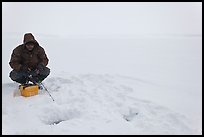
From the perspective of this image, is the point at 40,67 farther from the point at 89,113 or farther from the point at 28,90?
the point at 89,113

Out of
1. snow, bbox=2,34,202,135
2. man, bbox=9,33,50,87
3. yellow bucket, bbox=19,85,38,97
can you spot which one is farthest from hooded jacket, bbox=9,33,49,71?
snow, bbox=2,34,202,135

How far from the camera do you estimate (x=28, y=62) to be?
503 cm

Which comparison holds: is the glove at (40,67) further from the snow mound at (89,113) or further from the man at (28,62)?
the snow mound at (89,113)

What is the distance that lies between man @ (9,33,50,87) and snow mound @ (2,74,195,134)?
0.32 meters

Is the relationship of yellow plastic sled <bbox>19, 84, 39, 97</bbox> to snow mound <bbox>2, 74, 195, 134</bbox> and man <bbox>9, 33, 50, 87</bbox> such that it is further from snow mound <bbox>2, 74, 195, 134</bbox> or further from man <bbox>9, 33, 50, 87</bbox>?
man <bbox>9, 33, 50, 87</bbox>

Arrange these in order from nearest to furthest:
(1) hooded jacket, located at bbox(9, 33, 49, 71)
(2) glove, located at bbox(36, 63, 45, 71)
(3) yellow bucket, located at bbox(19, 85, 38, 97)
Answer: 1. (3) yellow bucket, located at bbox(19, 85, 38, 97)
2. (1) hooded jacket, located at bbox(9, 33, 49, 71)
3. (2) glove, located at bbox(36, 63, 45, 71)

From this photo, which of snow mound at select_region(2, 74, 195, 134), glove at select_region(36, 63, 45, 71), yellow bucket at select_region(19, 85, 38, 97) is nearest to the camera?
snow mound at select_region(2, 74, 195, 134)

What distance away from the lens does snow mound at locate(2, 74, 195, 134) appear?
11.5ft

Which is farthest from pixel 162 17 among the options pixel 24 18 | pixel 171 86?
pixel 171 86

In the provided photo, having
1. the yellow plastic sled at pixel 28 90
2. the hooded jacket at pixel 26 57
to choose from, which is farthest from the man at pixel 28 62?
the yellow plastic sled at pixel 28 90

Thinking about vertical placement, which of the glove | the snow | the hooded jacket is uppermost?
the hooded jacket

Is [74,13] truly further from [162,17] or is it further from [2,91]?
[2,91]

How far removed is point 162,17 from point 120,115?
22970 millimetres

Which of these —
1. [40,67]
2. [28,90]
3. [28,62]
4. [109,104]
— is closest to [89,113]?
[109,104]
